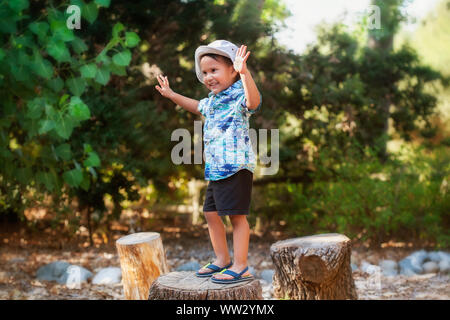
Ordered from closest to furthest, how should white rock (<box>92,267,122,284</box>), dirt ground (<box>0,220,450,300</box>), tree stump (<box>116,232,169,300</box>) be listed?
tree stump (<box>116,232,169,300</box>), dirt ground (<box>0,220,450,300</box>), white rock (<box>92,267,122,284</box>)

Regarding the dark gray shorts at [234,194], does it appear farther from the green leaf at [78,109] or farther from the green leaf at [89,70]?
the green leaf at [89,70]

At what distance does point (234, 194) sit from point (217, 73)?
615 millimetres

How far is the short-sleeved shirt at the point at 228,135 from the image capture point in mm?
2539

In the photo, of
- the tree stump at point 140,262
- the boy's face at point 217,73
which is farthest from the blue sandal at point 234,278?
the tree stump at point 140,262

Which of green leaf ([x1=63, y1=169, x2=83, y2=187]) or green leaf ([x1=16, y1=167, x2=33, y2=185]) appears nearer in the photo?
green leaf ([x1=63, y1=169, x2=83, y2=187])

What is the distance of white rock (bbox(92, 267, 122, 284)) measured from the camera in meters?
4.99

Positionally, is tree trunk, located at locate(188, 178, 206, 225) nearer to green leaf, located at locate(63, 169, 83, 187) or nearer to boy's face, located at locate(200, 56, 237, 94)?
green leaf, located at locate(63, 169, 83, 187)

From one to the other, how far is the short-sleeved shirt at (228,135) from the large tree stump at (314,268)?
1193 mm

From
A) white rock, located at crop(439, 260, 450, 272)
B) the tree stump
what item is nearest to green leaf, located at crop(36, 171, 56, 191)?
the tree stump

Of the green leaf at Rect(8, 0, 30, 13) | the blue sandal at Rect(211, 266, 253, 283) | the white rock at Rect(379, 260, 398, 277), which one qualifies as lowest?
the white rock at Rect(379, 260, 398, 277)

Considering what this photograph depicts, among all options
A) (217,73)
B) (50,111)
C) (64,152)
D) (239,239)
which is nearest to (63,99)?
(50,111)

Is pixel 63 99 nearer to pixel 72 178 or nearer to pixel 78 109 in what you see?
pixel 78 109

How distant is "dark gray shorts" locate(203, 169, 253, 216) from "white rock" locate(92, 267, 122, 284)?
111 inches

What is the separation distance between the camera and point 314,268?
3.56m
